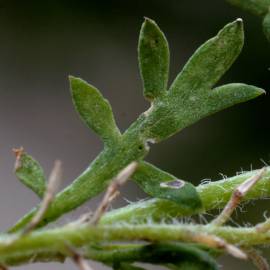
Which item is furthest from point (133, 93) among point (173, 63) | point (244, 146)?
point (244, 146)

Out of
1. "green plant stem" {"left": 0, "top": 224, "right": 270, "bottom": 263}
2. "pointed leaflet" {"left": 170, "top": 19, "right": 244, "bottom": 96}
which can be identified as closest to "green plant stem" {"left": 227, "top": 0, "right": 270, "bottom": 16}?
"pointed leaflet" {"left": 170, "top": 19, "right": 244, "bottom": 96}

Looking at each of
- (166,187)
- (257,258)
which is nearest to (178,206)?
(166,187)

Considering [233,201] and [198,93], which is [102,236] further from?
[198,93]

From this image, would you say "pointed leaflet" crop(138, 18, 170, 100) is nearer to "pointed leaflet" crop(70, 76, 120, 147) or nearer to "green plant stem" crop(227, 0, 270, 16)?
"pointed leaflet" crop(70, 76, 120, 147)

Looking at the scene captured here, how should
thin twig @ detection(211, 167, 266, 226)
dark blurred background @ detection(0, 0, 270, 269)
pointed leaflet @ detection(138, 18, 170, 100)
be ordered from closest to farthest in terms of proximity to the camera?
thin twig @ detection(211, 167, 266, 226), pointed leaflet @ detection(138, 18, 170, 100), dark blurred background @ detection(0, 0, 270, 269)

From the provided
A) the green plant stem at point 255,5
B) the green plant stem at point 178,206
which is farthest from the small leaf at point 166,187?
the green plant stem at point 255,5

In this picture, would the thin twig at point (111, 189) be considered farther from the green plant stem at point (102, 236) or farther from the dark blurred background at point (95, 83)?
the dark blurred background at point (95, 83)
